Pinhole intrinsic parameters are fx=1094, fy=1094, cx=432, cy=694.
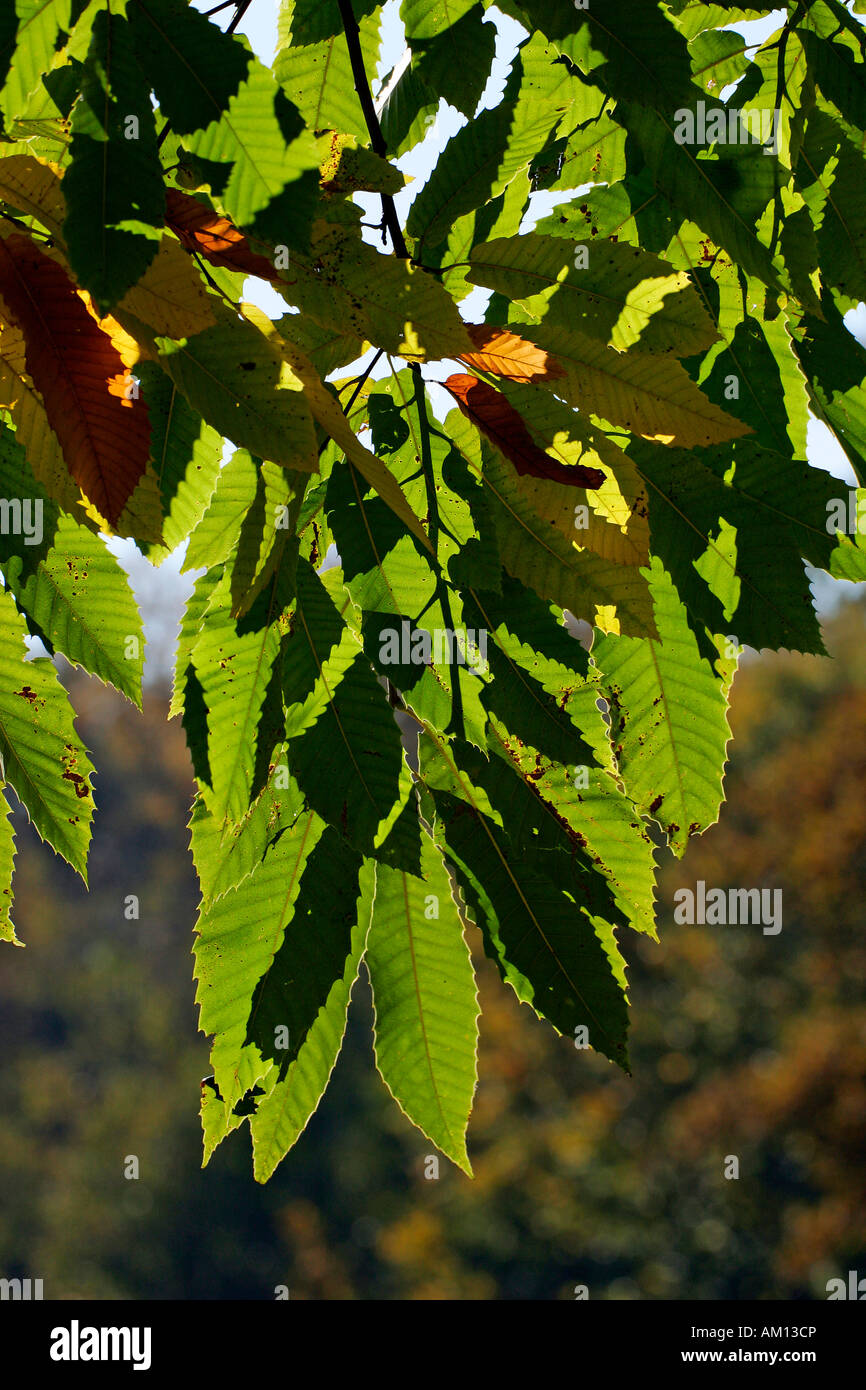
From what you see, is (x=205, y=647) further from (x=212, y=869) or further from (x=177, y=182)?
(x=177, y=182)

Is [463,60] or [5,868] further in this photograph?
[463,60]

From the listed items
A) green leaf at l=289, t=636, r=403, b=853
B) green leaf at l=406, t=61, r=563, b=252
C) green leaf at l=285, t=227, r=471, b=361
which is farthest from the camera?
green leaf at l=406, t=61, r=563, b=252

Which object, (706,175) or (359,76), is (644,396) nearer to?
(706,175)

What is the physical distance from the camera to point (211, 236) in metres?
0.63

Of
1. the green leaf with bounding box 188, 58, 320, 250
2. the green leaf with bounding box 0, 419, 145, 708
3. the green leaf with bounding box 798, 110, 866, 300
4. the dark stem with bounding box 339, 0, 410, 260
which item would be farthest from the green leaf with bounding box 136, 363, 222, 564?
the green leaf with bounding box 798, 110, 866, 300

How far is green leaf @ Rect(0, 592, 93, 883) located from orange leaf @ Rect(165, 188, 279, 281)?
1.09ft

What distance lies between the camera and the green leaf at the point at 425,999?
87cm

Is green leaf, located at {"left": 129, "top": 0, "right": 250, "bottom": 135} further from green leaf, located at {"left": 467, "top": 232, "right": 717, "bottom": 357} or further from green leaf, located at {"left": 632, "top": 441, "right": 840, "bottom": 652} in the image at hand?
green leaf, located at {"left": 632, "top": 441, "right": 840, "bottom": 652}

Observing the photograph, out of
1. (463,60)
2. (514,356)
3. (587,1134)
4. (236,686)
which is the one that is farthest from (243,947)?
(587,1134)

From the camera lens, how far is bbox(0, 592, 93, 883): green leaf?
2.71 feet

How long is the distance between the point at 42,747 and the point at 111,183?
1.46 ft

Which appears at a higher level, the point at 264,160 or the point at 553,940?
the point at 264,160
